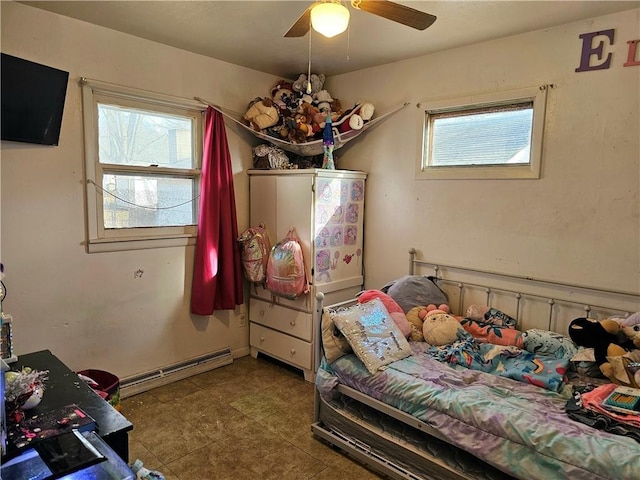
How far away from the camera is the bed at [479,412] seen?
161 cm

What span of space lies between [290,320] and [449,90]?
81.1 inches

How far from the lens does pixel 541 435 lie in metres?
1.65

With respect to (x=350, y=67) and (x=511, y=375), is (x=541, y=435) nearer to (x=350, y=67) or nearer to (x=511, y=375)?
(x=511, y=375)

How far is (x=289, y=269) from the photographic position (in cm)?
308

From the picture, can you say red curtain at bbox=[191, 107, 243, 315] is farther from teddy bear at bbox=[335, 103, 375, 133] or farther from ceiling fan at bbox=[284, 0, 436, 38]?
ceiling fan at bbox=[284, 0, 436, 38]

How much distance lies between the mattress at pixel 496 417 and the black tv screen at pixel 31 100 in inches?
83.4

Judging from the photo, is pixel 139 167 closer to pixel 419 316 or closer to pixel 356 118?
pixel 356 118

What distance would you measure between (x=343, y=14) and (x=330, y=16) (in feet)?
0.17

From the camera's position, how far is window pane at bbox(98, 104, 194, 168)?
2760mm

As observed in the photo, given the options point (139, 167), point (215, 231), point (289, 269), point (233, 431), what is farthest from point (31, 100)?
point (233, 431)

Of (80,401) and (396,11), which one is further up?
(396,11)

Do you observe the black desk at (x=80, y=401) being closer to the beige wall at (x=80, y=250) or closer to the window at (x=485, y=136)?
the beige wall at (x=80, y=250)

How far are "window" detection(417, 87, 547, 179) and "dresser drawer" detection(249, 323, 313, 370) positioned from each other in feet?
5.21

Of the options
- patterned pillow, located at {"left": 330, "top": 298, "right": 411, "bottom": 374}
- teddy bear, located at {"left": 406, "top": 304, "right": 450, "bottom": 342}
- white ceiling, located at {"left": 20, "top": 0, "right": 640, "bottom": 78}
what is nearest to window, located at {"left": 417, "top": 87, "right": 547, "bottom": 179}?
white ceiling, located at {"left": 20, "top": 0, "right": 640, "bottom": 78}
